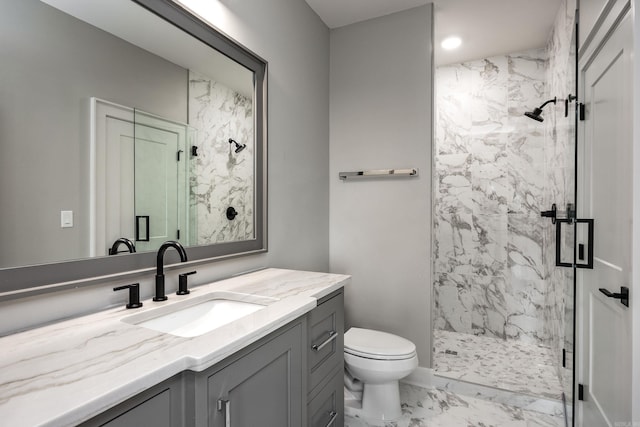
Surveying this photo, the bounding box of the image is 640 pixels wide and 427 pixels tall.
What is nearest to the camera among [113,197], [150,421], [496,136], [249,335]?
[150,421]

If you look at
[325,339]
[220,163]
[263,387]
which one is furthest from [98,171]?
[325,339]

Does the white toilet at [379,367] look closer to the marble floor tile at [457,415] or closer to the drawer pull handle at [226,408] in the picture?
the marble floor tile at [457,415]

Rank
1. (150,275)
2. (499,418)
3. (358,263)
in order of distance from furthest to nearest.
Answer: (358,263) < (499,418) < (150,275)

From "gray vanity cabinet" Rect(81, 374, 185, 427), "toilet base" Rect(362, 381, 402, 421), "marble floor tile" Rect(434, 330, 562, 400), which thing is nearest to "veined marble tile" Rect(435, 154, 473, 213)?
"marble floor tile" Rect(434, 330, 562, 400)

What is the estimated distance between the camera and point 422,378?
234 centimetres

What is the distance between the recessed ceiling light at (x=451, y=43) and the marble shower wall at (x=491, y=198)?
16.0 inches

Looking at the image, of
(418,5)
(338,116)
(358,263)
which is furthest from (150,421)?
(418,5)

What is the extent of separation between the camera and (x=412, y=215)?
2.39 metres

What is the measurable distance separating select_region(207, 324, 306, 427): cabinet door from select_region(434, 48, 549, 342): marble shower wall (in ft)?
7.59

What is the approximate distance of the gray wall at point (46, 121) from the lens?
872 millimetres

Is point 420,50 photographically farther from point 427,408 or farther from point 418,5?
point 427,408

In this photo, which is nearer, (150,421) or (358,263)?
(150,421)

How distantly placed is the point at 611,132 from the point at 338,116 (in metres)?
1.74

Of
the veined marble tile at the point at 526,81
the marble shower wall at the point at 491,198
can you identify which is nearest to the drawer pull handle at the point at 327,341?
the marble shower wall at the point at 491,198
